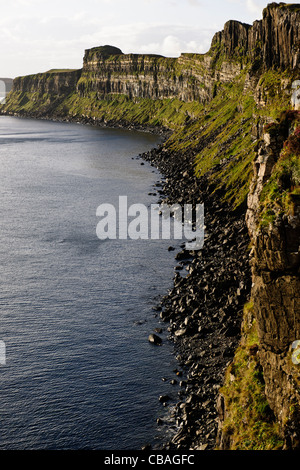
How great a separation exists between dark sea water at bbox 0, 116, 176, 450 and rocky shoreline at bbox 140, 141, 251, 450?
222 centimetres

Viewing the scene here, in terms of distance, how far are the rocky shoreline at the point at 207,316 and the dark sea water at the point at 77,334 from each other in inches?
87.3

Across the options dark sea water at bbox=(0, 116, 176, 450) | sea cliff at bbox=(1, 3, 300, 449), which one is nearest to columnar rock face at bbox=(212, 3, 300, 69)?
sea cliff at bbox=(1, 3, 300, 449)

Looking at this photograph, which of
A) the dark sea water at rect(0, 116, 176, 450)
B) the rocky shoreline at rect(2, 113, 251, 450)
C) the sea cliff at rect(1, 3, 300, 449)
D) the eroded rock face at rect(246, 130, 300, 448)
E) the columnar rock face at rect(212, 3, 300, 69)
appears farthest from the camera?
the columnar rock face at rect(212, 3, 300, 69)

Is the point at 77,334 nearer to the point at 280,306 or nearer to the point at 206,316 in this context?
the point at 206,316

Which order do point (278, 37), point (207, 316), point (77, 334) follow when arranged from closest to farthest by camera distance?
point (77, 334), point (207, 316), point (278, 37)

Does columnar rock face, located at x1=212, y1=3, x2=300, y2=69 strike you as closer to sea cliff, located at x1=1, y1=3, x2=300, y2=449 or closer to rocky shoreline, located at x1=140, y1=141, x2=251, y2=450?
sea cliff, located at x1=1, y1=3, x2=300, y2=449

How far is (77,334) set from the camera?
63.4m

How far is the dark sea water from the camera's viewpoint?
47688mm

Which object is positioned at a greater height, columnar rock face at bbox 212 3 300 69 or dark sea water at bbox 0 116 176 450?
columnar rock face at bbox 212 3 300 69

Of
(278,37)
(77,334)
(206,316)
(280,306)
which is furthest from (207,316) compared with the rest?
(278,37)

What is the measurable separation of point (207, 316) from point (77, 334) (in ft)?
56.2

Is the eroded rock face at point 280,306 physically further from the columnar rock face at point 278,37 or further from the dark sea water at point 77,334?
the columnar rock face at point 278,37
